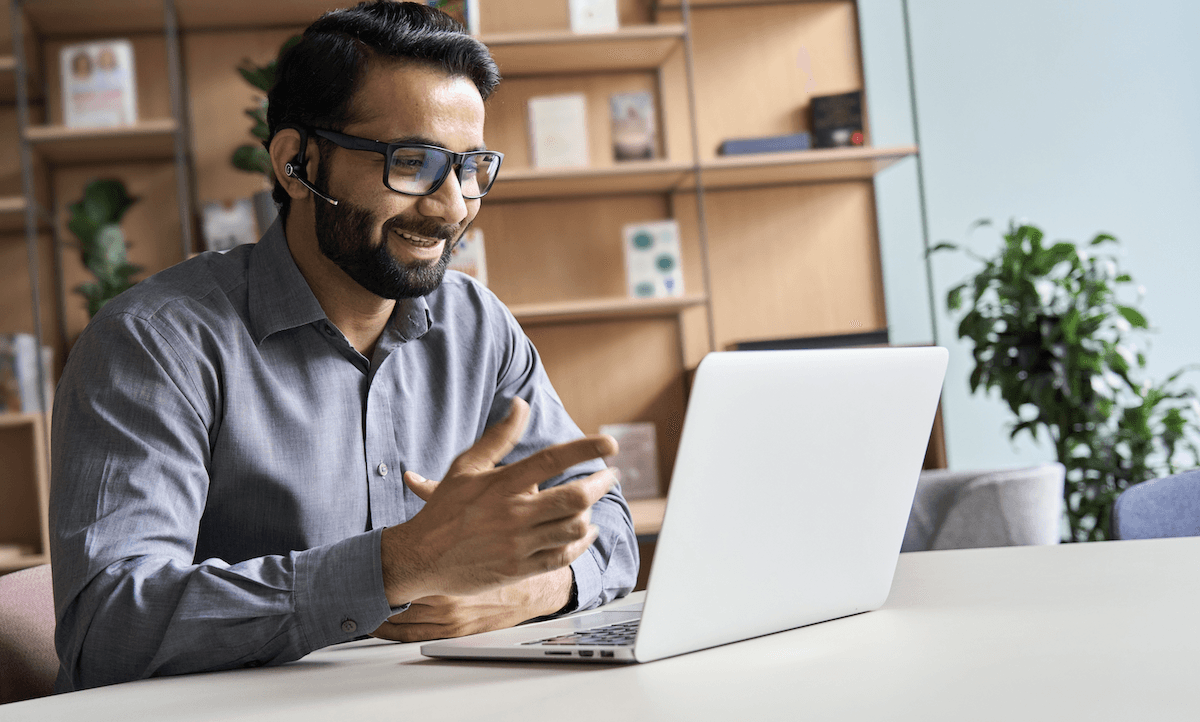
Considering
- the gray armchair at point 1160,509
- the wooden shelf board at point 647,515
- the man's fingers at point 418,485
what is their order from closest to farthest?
the man's fingers at point 418,485, the gray armchair at point 1160,509, the wooden shelf board at point 647,515

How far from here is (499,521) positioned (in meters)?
0.74

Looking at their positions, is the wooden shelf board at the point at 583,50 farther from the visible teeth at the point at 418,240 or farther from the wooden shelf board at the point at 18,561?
the wooden shelf board at the point at 18,561

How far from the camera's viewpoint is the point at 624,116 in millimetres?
3168

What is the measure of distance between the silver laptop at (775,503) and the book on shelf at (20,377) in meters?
2.41

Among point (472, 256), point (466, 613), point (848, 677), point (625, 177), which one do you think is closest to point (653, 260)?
point (625, 177)

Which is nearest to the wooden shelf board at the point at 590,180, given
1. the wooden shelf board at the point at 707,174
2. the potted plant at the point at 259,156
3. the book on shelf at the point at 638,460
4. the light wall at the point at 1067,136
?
the wooden shelf board at the point at 707,174

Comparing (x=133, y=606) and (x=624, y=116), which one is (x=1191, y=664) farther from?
(x=624, y=116)

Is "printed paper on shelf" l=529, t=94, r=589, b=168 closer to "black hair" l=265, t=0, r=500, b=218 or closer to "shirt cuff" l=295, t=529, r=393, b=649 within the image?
"black hair" l=265, t=0, r=500, b=218

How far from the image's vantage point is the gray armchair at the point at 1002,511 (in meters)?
2.12

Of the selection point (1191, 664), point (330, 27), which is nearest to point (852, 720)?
point (1191, 664)

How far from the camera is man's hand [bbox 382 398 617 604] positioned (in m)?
0.72

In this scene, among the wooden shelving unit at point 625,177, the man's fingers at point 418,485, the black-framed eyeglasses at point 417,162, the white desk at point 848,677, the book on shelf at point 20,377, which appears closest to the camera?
the white desk at point 848,677

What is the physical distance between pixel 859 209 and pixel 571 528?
282 centimetres

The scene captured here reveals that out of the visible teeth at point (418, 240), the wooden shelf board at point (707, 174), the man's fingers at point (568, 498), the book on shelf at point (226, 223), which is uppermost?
the wooden shelf board at point (707, 174)
